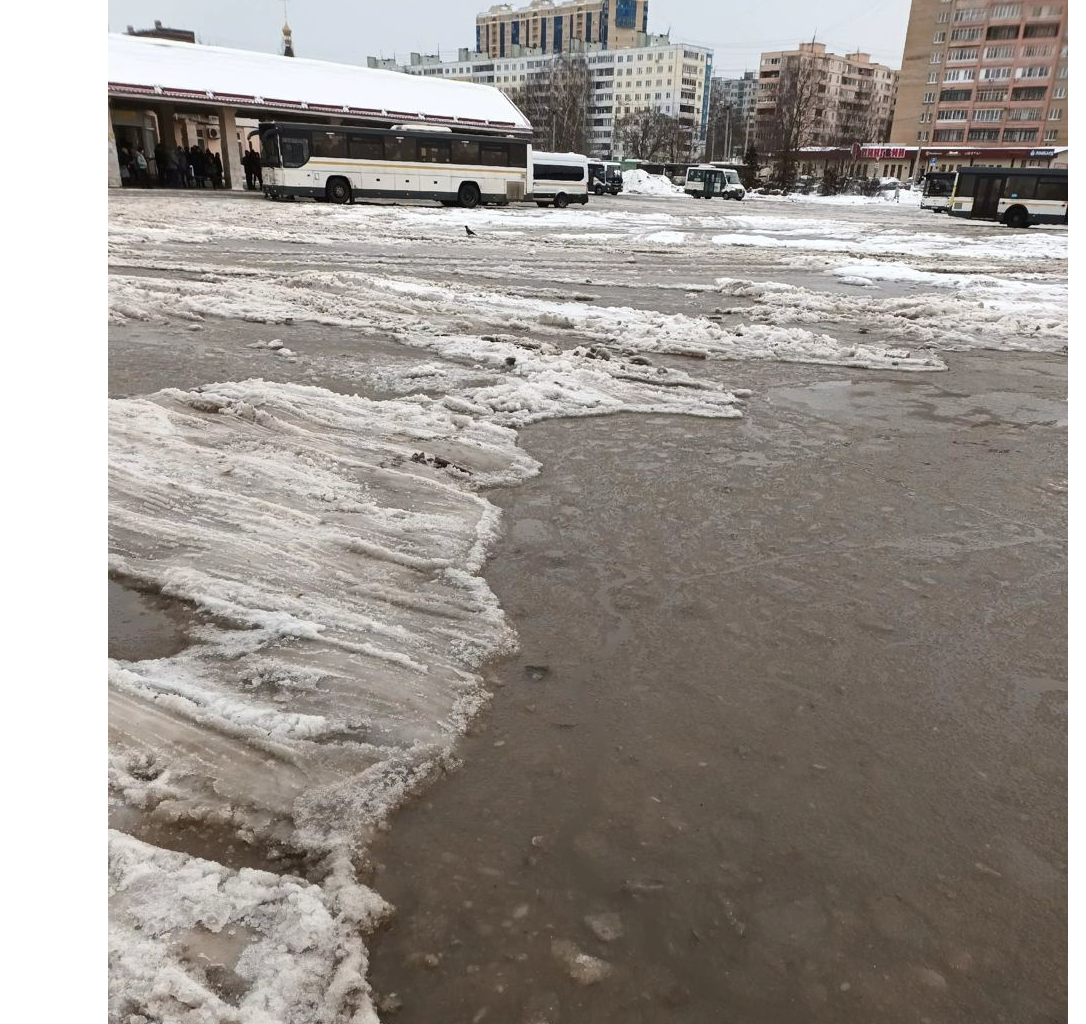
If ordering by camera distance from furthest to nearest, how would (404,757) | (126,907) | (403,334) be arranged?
(403,334) → (404,757) → (126,907)

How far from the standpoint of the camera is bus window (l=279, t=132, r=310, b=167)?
28.5 m

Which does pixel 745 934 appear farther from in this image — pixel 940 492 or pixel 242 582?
pixel 940 492

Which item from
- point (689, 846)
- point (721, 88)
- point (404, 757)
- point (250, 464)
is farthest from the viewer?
point (721, 88)

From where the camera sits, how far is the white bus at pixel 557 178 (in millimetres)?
36688

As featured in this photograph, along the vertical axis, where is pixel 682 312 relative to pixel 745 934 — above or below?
above

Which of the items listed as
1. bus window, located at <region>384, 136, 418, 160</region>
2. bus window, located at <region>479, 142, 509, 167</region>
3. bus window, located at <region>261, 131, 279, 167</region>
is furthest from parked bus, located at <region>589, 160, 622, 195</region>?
bus window, located at <region>261, 131, 279, 167</region>

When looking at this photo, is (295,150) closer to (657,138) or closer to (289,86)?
(289,86)

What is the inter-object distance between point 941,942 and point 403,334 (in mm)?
7841

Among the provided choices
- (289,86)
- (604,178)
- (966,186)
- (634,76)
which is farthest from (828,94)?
(289,86)

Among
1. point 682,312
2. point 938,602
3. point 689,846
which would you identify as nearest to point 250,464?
point 689,846

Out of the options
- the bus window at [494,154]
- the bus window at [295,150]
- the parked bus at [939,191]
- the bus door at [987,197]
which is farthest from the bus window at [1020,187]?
the bus window at [295,150]

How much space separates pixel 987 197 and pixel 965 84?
48993 mm

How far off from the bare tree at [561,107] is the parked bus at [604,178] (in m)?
22.0

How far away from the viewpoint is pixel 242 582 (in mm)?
3461
